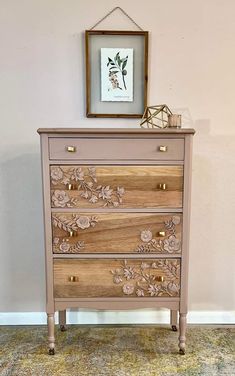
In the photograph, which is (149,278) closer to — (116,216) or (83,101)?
(116,216)

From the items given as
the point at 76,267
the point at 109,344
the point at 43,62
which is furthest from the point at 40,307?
the point at 43,62

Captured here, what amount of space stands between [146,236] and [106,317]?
2.60 feet

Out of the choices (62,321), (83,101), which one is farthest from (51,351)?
(83,101)

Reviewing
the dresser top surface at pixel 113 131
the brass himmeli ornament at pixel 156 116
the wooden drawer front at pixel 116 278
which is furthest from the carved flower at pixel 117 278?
the brass himmeli ornament at pixel 156 116

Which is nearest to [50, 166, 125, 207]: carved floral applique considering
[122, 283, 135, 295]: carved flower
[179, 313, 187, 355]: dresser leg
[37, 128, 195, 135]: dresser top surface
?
[37, 128, 195, 135]: dresser top surface

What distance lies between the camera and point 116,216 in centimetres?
155

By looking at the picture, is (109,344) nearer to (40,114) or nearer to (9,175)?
(9,175)

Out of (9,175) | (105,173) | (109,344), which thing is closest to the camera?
(105,173)

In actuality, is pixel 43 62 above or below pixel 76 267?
above

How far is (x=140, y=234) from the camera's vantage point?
1.57 metres

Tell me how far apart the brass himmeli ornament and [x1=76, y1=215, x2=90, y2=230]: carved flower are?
2.08 ft

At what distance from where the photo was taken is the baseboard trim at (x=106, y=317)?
79.6 inches

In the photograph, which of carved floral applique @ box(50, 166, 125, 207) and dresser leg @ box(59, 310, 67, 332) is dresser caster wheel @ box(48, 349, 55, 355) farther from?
carved floral applique @ box(50, 166, 125, 207)

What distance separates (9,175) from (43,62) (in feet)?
2.37
